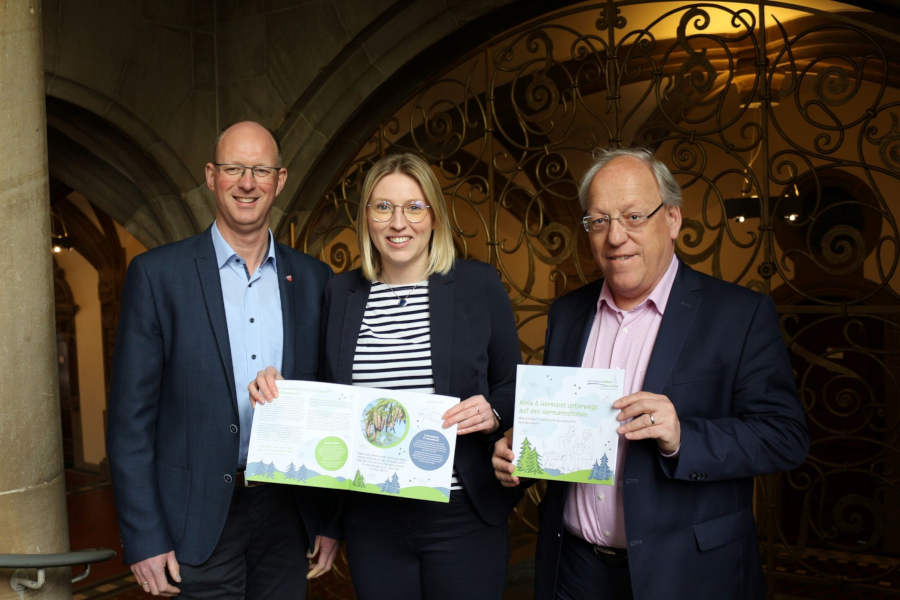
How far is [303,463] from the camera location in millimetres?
2139

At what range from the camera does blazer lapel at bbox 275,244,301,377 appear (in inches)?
96.7

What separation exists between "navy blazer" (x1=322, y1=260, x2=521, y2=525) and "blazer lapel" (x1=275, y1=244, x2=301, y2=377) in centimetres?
13

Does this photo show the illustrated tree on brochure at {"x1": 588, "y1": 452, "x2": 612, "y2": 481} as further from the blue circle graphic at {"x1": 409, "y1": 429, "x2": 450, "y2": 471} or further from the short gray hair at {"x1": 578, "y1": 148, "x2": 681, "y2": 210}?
the short gray hair at {"x1": 578, "y1": 148, "x2": 681, "y2": 210}

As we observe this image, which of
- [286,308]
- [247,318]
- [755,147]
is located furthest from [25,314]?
[755,147]

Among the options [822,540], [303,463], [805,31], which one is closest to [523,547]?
[822,540]

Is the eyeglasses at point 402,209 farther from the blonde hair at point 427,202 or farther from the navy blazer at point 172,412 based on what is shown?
the navy blazer at point 172,412

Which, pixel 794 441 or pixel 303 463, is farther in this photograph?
pixel 303 463

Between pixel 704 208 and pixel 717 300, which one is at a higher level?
pixel 704 208

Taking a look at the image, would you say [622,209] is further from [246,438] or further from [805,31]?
[805,31]

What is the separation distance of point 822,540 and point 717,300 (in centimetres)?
228

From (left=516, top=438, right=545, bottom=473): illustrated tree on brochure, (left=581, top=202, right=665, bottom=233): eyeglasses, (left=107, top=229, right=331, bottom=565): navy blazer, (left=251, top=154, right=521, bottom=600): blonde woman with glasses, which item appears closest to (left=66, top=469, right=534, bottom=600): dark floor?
(left=107, top=229, right=331, bottom=565): navy blazer

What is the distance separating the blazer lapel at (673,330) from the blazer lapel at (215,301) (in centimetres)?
119

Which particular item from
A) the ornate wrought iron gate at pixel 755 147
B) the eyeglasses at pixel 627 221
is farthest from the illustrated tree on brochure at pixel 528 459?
the ornate wrought iron gate at pixel 755 147

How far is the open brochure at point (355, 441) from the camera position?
208 cm
